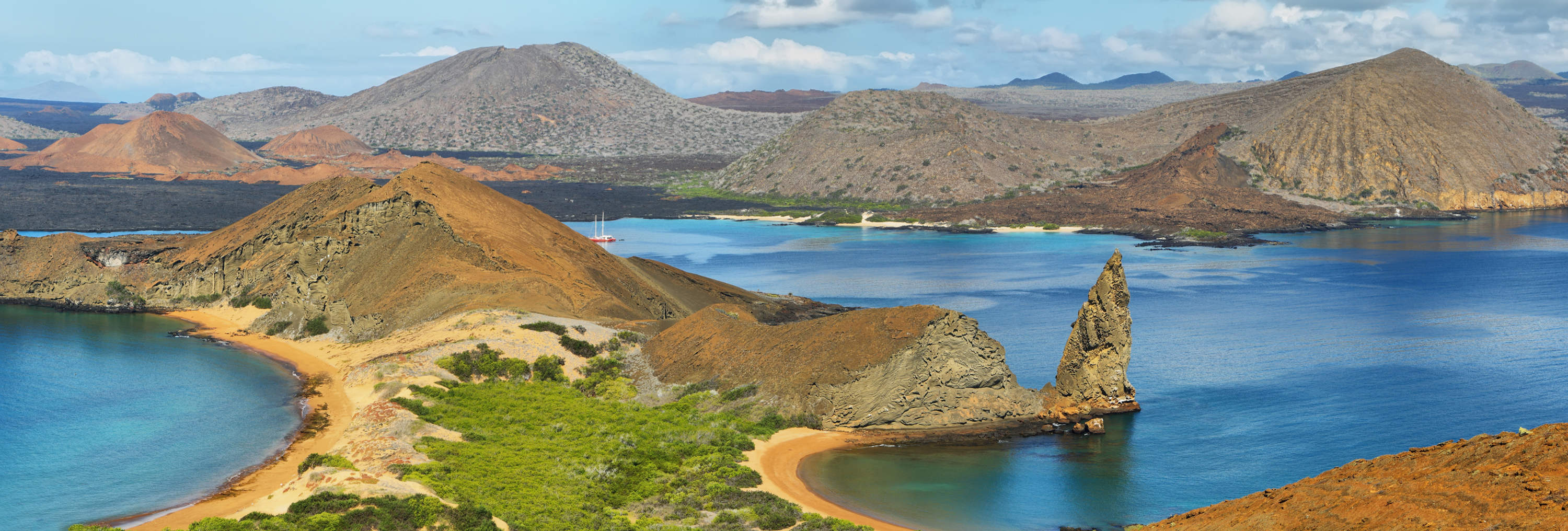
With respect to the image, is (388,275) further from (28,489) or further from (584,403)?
(28,489)

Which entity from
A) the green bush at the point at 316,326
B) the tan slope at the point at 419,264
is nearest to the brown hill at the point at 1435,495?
the tan slope at the point at 419,264

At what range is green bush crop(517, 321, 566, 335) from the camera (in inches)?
2183

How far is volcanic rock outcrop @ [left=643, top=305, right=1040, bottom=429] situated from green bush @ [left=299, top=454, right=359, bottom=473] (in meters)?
→ 19.0

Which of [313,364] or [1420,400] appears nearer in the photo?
[1420,400]

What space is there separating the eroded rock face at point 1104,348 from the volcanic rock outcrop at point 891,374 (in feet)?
9.32

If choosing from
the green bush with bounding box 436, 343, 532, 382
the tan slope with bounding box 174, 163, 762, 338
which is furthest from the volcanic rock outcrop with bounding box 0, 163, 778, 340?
the green bush with bounding box 436, 343, 532, 382

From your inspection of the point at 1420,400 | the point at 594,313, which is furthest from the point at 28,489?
the point at 1420,400

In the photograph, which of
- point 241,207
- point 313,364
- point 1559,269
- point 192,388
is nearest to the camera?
point 192,388

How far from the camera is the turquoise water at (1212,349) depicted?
136 feet

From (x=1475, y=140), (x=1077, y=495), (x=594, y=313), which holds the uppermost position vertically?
(x=1475, y=140)

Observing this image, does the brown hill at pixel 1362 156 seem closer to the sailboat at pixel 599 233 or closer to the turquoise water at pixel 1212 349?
the turquoise water at pixel 1212 349

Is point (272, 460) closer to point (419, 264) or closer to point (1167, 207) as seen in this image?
point (419, 264)

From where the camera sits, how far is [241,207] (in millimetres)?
155125

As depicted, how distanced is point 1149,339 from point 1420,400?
19.0m
